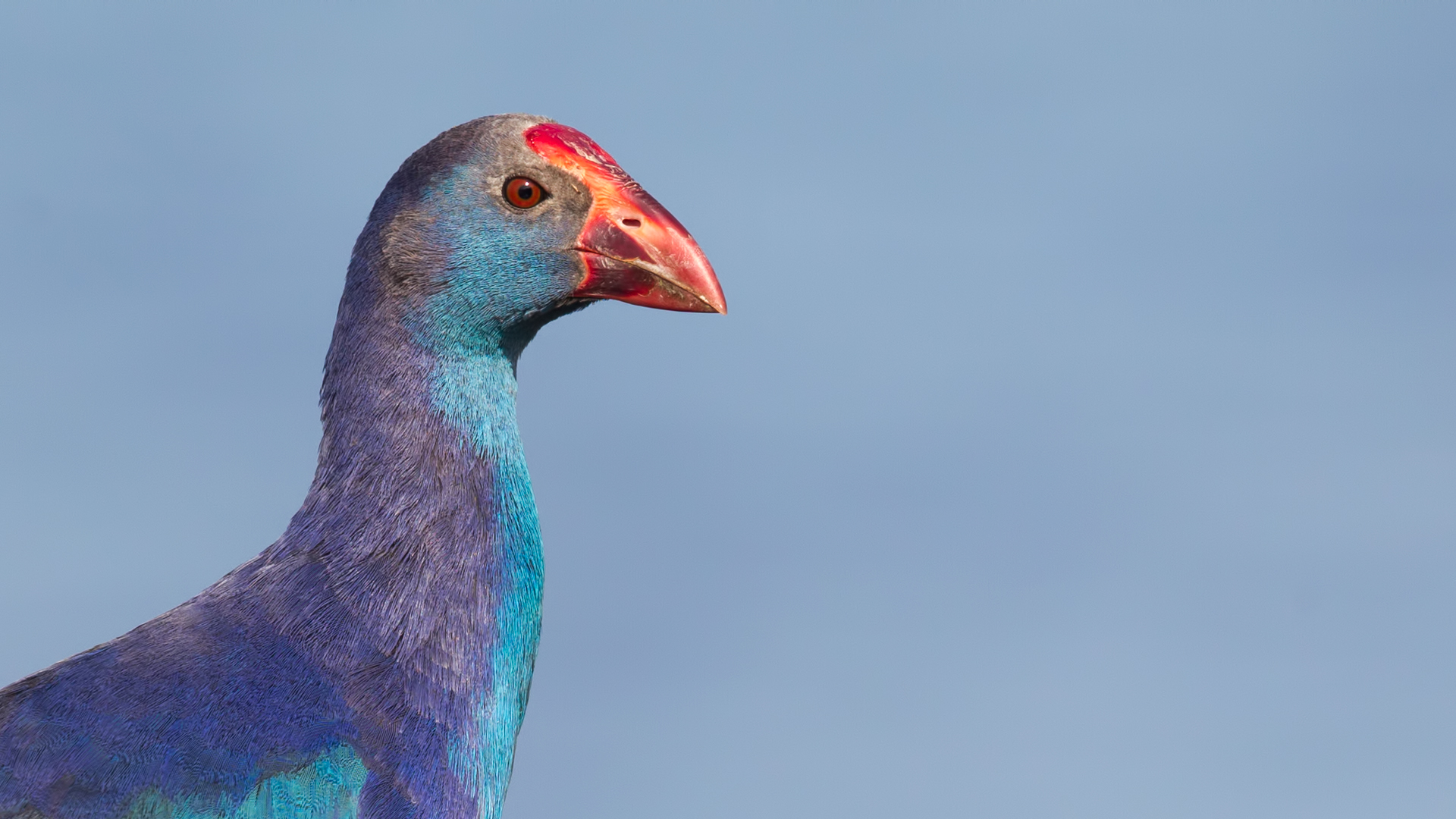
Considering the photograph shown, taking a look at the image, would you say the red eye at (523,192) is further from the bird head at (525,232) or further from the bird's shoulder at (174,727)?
the bird's shoulder at (174,727)

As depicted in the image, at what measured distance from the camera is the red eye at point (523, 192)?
763cm

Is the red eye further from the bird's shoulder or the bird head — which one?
the bird's shoulder

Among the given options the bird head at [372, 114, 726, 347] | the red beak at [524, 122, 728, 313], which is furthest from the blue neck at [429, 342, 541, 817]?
the red beak at [524, 122, 728, 313]

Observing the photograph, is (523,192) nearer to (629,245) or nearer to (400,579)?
(629,245)

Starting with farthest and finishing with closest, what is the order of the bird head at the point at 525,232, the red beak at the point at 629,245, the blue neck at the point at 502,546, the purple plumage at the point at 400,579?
the red beak at the point at 629,245, the bird head at the point at 525,232, the blue neck at the point at 502,546, the purple plumage at the point at 400,579

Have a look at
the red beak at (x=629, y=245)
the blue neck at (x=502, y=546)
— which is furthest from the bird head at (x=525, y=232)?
the blue neck at (x=502, y=546)

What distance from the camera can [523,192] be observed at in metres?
7.65

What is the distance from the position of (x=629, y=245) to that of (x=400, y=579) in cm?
174

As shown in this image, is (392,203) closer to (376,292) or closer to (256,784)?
(376,292)

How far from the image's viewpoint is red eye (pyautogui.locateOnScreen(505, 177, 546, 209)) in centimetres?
763

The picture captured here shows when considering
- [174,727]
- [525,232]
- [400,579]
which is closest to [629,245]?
[525,232]

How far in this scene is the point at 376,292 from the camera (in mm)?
7379

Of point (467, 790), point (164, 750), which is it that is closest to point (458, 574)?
point (467, 790)

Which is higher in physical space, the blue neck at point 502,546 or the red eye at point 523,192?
the red eye at point 523,192
